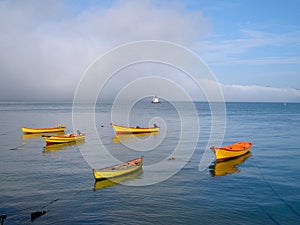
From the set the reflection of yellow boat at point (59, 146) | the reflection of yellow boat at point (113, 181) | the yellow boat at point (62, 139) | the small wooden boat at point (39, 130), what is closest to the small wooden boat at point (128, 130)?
the yellow boat at point (62, 139)

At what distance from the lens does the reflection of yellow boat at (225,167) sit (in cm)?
2639

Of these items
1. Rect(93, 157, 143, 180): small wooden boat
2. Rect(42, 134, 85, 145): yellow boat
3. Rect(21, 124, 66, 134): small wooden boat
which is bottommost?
Rect(93, 157, 143, 180): small wooden boat

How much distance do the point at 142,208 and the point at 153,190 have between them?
3.50 m

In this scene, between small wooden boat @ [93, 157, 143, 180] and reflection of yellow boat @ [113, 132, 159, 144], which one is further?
reflection of yellow boat @ [113, 132, 159, 144]

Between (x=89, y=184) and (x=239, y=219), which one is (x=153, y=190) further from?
(x=239, y=219)

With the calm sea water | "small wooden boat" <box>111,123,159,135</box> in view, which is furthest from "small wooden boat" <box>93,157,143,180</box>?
"small wooden boat" <box>111,123,159,135</box>

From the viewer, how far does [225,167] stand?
28.3 metres

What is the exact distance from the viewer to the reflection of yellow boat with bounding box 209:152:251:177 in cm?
2639

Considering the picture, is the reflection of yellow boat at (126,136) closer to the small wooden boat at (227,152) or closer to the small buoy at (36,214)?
the small wooden boat at (227,152)

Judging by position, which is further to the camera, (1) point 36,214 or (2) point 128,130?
(2) point 128,130

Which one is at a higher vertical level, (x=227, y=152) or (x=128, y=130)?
(x=128, y=130)

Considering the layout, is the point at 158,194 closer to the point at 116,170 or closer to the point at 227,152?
the point at 116,170

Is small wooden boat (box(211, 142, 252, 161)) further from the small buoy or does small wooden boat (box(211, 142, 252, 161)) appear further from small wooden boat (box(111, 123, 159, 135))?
small wooden boat (box(111, 123, 159, 135))

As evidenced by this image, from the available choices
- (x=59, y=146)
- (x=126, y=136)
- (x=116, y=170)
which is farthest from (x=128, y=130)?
(x=116, y=170)
